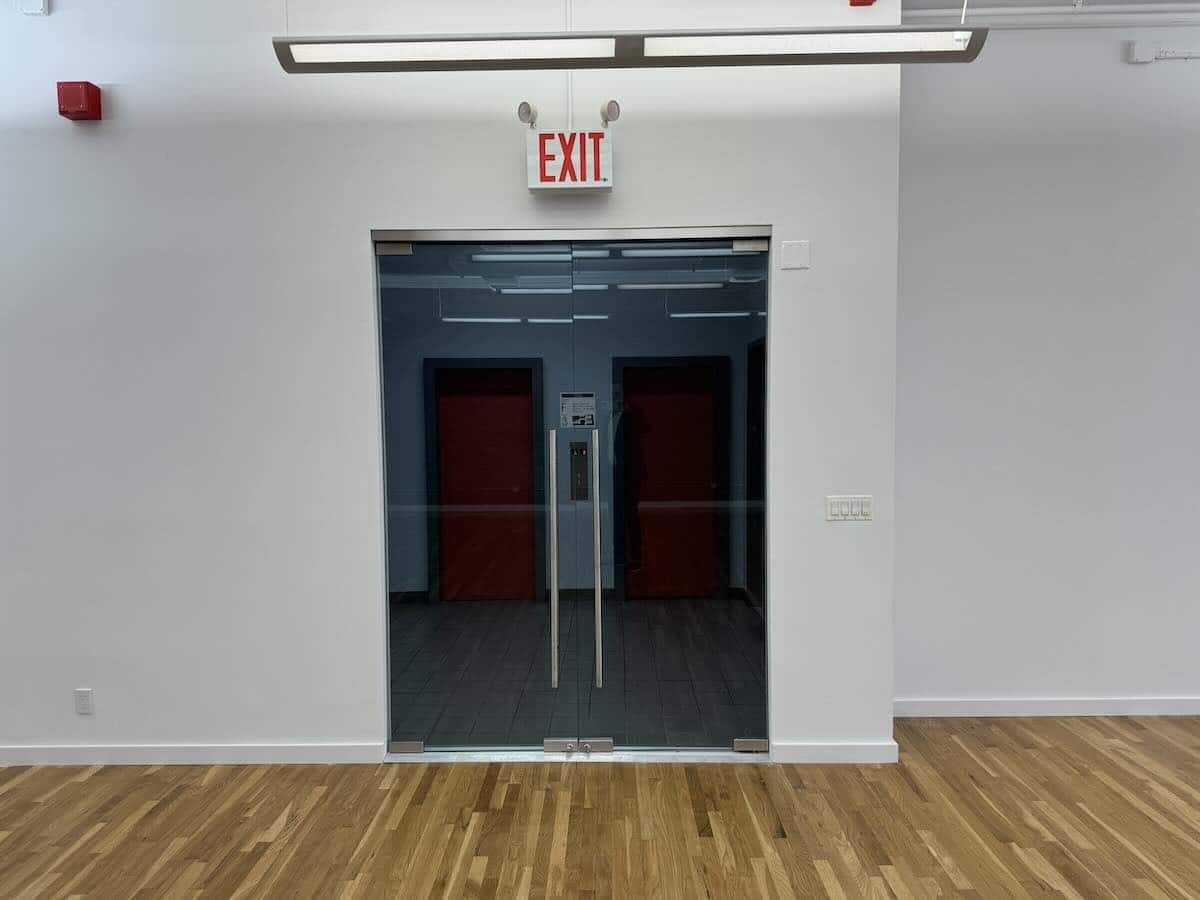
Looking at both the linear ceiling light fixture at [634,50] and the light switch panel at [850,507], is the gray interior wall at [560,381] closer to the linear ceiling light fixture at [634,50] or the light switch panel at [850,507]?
the light switch panel at [850,507]

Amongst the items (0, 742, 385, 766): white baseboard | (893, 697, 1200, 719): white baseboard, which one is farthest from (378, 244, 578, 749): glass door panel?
(893, 697, 1200, 719): white baseboard

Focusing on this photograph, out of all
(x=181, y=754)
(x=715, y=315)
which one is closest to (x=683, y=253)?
(x=715, y=315)

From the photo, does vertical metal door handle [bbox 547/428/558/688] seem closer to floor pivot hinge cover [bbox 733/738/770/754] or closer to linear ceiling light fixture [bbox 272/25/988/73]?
floor pivot hinge cover [bbox 733/738/770/754]

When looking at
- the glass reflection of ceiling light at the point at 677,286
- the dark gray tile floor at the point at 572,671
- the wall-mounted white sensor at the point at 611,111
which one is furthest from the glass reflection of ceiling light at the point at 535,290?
the dark gray tile floor at the point at 572,671

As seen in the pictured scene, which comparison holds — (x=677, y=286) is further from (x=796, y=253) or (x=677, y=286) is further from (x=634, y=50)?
(x=634, y=50)

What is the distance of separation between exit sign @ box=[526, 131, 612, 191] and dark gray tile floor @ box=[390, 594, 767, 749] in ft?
6.24

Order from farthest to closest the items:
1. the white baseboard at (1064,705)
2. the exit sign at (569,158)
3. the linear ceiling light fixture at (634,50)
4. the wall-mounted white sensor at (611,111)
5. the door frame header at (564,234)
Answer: the white baseboard at (1064,705)
the door frame header at (564,234)
the exit sign at (569,158)
the wall-mounted white sensor at (611,111)
the linear ceiling light fixture at (634,50)

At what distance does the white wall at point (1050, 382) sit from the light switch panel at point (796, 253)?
0.83 metres

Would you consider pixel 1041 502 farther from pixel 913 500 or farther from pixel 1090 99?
pixel 1090 99

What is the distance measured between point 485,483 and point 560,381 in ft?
1.95

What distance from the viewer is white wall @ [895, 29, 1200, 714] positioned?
13.2ft

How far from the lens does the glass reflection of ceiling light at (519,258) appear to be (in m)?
3.64

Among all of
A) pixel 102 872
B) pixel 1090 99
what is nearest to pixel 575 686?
pixel 102 872

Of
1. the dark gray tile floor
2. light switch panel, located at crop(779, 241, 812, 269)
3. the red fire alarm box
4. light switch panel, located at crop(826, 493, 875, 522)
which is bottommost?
the dark gray tile floor
